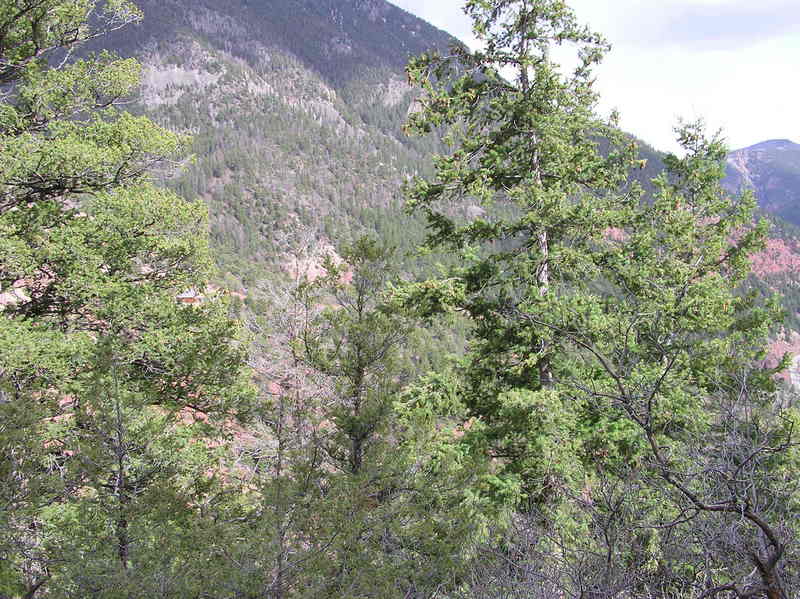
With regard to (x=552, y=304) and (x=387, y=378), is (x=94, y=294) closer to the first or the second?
(x=387, y=378)

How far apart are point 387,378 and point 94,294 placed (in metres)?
4.11

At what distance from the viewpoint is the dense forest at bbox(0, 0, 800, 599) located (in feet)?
13.3

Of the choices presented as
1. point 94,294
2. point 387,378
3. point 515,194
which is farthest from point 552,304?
point 94,294

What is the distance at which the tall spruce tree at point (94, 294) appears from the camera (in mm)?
4488

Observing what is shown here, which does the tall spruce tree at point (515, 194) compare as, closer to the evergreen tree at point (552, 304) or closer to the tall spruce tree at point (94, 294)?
the evergreen tree at point (552, 304)

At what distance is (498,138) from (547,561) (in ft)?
18.1

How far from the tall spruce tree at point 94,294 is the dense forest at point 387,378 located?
43 millimetres

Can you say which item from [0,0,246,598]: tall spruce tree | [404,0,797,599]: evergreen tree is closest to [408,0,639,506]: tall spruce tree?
[404,0,797,599]: evergreen tree

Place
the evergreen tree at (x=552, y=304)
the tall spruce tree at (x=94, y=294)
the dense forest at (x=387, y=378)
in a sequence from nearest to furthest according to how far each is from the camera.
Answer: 1. the dense forest at (x=387, y=378)
2. the tall spruce tree at (x=94, y=294)
3. the evergreen tree at (x=552, y=304)

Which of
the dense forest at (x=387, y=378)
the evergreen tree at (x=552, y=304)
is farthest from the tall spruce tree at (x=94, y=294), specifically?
the evergreen tree at (x=552, y=304)

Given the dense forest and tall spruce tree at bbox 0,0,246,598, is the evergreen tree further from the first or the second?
tall spruce tree at bbox 0,0,246,598

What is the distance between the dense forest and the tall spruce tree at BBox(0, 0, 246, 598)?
4 centimetres

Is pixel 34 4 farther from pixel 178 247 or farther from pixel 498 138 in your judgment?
pixel 498 138

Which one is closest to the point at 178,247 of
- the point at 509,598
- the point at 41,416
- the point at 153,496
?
the point at 41,416
